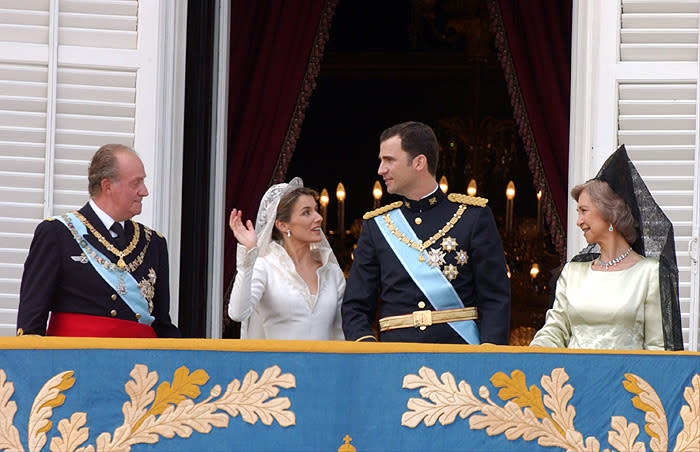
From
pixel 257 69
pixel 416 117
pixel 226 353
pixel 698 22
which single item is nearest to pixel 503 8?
pixel 257 69

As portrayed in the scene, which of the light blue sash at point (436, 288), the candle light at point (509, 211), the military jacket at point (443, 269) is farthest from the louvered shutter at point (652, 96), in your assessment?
the candle light at point (509, 211)

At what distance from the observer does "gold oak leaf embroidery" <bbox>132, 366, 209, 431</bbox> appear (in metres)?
3.38

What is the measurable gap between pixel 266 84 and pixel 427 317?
9.56 ft

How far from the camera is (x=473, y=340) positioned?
3.99 m

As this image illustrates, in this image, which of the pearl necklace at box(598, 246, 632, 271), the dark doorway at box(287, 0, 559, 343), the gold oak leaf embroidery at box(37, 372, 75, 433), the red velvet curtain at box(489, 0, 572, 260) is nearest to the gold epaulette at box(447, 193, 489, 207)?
the pearl necklace at box(598, 246, 632, 271)

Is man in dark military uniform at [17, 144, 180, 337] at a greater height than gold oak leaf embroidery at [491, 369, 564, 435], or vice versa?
man in dark military uniform at [17, 144, 180, 337]

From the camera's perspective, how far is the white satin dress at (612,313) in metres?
3.84

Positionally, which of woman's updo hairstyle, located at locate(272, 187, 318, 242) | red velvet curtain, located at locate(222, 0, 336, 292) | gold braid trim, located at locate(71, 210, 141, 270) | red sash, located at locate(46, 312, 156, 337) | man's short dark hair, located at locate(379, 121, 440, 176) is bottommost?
red sash, located at locate(46, 312, 156, 337)

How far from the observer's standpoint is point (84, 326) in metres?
3.85

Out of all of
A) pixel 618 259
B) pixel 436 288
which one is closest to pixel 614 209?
pixel 618 259

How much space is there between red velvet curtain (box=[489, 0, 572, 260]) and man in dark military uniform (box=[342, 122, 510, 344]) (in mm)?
2434

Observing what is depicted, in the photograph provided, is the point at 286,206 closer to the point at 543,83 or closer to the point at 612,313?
the point at 612,313

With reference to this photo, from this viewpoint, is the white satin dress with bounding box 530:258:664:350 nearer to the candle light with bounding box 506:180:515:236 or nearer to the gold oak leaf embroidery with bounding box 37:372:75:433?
the gold oak leaf embroidery with bounding box 37:372:75:433

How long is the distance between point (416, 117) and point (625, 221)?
5.53 meters
